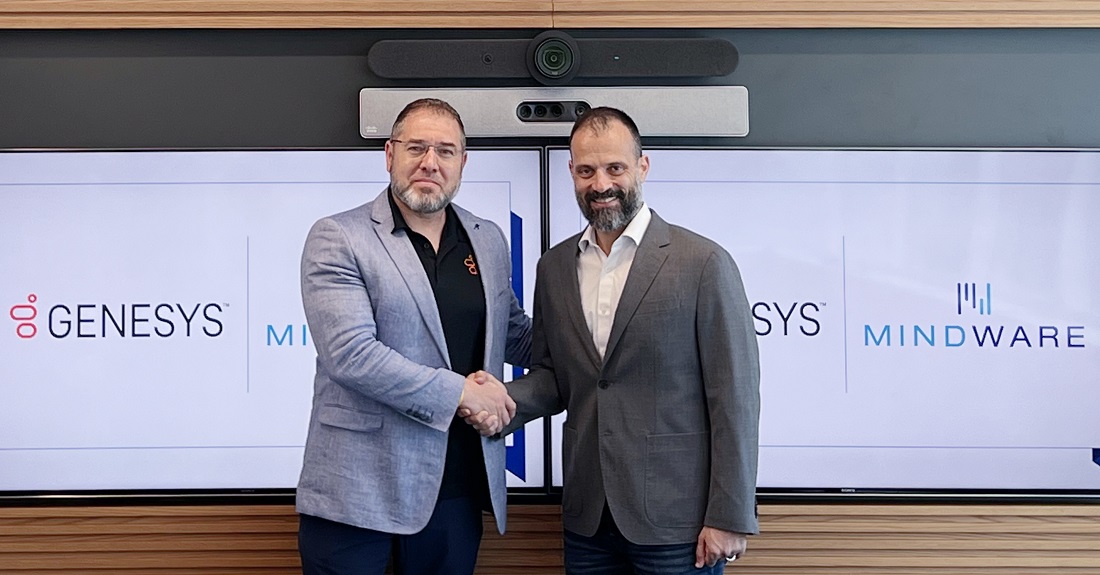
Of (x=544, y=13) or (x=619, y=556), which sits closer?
(x=619, y=556)

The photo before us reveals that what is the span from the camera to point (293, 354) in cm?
296

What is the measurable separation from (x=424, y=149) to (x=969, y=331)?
194cm

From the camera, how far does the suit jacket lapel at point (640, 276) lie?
→ 203cm

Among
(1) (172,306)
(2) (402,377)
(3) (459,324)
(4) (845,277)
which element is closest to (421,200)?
(3) (459,324)

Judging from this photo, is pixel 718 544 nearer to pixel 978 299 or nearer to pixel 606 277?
pixel 606 277

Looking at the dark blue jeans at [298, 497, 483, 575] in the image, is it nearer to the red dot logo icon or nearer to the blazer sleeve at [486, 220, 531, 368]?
the blazer sleeve at [486, 220, 531, 368]

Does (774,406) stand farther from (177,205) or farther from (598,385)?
(177,205)

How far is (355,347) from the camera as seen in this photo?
6.68 ft

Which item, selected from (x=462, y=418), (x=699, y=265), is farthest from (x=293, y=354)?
(x=699, y=265)

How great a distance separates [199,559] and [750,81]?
8.08 ft

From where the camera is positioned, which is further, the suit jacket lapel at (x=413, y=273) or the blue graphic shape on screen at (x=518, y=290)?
the blue graphic shape on screen at (x=518, y=290)

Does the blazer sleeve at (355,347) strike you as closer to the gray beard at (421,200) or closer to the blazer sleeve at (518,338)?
the gray beard at (421,200)

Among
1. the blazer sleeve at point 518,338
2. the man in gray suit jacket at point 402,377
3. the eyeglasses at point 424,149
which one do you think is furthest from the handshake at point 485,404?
the eyeglasses at point 424,149

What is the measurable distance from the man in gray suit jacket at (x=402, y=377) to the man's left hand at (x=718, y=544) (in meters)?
0.54
